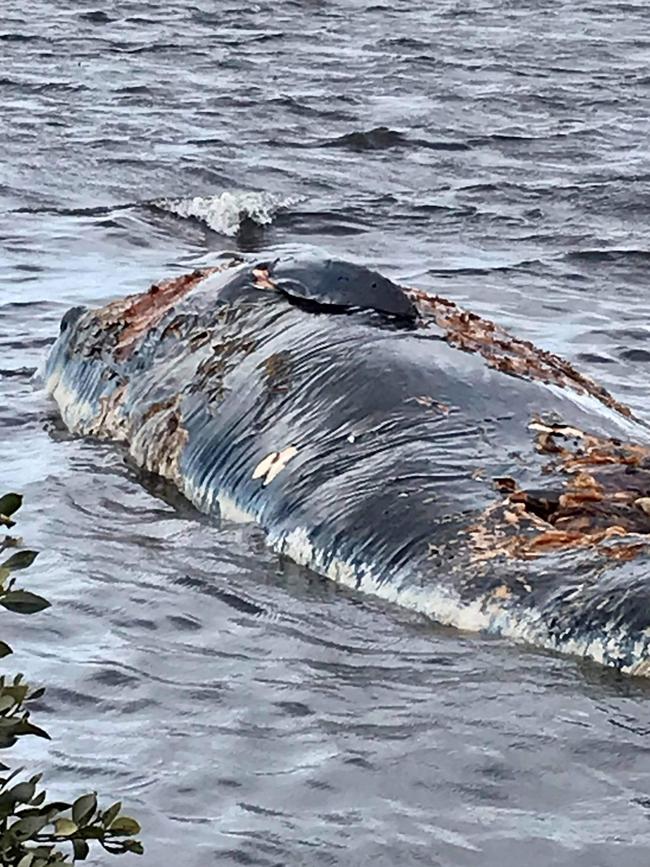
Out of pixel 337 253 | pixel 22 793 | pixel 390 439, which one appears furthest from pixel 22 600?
pixel 337 253

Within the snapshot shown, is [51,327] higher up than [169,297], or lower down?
lower down

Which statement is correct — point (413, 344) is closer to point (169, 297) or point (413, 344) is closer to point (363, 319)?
point (363, 319)

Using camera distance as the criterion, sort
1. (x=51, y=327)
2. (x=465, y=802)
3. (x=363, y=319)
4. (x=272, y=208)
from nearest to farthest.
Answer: (x=465, y=802), (x=363, y=319), (x=51, y=327), (x=272, y=208)

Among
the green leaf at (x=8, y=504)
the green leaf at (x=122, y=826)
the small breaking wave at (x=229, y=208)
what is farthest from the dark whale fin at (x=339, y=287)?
the small breaking wave at (x=229, y=208)

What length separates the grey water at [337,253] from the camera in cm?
523

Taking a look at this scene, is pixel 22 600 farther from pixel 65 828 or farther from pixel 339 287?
pixel 339 287

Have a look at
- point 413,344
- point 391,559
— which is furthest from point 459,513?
point 413,344

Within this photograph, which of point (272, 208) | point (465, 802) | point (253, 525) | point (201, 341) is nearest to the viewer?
point (465, 802)

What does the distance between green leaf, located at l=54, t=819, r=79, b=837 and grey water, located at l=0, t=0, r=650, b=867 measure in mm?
1730

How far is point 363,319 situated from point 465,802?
3.06m

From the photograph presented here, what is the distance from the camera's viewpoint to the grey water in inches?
206

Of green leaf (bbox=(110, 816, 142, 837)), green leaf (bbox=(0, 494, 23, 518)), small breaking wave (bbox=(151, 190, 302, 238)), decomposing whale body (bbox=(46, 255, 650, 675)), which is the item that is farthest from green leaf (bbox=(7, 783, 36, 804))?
small breaking wave (bbox=(151, 190, 302, 238))

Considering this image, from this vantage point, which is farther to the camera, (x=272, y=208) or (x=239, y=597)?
(x=272, y=208)

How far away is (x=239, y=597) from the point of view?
22.5 ft
